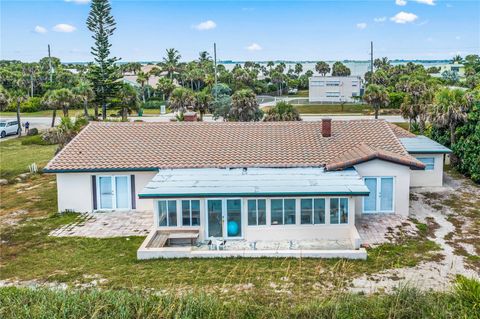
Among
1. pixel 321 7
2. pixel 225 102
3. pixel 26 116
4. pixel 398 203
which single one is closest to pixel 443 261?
pixel 398 203

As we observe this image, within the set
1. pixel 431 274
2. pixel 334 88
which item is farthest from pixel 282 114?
pixel 334 88

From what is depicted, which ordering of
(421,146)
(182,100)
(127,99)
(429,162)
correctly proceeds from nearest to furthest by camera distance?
(429,162)
(421,146)
(182,100)
(127,99)

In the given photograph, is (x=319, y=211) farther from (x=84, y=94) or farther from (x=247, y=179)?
(x=84, y=94)

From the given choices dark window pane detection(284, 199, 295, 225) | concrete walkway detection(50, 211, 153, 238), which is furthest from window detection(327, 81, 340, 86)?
dark window pane detection(284, 199, 295, 225)

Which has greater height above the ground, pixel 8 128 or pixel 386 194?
pixel 8 128

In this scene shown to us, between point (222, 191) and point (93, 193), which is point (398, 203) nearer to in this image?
point (222, 191)

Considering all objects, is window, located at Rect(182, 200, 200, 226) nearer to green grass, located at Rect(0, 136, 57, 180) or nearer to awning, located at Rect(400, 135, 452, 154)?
awning, located at Rect(400, 135, 452, 154)

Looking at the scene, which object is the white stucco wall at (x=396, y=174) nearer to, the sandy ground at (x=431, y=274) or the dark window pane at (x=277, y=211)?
the sandy ground at (x=431, y=274)
